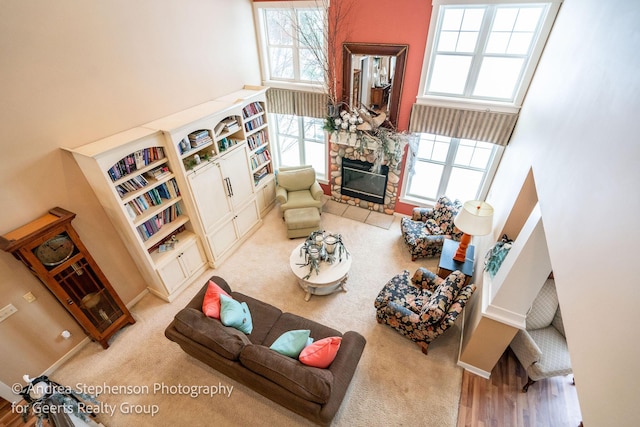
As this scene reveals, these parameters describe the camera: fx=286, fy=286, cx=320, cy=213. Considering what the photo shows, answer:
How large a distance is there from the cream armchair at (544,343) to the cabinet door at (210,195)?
4121 millimetres

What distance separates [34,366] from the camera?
309 centimetres

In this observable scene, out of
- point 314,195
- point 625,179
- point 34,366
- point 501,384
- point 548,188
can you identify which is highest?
point 625,179

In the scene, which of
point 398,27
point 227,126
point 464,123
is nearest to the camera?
point 398,27

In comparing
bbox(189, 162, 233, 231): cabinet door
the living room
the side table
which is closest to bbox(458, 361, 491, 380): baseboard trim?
the side table

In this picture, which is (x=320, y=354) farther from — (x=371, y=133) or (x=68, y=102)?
(x=371, y=133)

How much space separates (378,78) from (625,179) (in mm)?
3987

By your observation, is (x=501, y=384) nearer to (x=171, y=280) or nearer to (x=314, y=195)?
(x=314, y=195)

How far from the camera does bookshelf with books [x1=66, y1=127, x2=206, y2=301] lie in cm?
296

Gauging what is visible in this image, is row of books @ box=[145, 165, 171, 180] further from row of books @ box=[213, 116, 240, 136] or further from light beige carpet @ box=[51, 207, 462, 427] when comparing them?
light beige carpet @ box=[51, 207, 462, 427]

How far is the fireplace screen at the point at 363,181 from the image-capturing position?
5.29m

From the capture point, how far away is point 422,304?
3537 mm

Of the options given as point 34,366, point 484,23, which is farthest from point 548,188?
point 34,366

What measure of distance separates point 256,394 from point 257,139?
377 cm

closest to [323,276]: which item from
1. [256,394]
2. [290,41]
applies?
[256,394]
